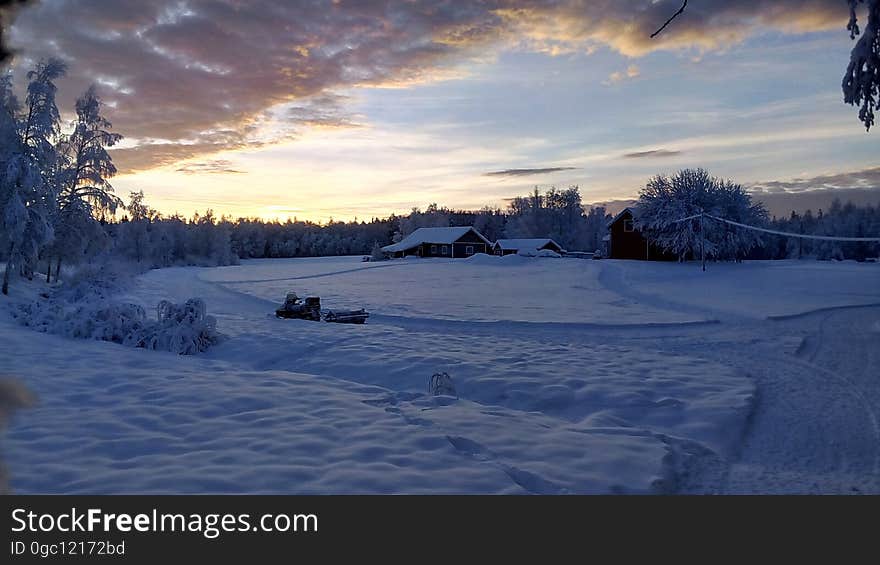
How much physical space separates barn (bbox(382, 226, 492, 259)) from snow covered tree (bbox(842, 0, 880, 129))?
60.3m

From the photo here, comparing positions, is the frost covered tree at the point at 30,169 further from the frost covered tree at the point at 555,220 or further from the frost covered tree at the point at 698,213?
the frost covered tree at the point at 555,220

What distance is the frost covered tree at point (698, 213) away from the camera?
4266 centimetres

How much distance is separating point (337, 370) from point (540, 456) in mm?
6328

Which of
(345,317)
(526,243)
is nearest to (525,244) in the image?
(526,243)

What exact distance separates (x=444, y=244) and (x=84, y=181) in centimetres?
Answer: 4113

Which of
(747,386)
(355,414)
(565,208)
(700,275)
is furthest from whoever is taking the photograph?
(565,208)

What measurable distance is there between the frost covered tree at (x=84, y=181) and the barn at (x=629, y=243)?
3898 centimetres

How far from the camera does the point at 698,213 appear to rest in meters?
42.2

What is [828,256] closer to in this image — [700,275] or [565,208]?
[565,208]

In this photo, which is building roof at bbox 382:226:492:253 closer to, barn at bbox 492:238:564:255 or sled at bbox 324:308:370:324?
barn at bbox 492:238:564:255

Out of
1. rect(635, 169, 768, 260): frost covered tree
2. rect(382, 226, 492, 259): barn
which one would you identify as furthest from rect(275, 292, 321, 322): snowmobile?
rect(382, 226, 492, 259): barn

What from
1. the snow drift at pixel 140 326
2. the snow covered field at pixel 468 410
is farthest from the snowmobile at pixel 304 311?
the snow drift at pixel 140 326
